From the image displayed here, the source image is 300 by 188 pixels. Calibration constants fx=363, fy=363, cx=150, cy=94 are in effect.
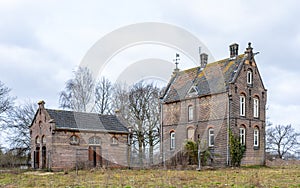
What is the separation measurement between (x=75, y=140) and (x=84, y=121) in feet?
7.56

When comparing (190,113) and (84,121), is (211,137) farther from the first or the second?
(84,121)

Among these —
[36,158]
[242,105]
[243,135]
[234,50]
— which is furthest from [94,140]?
[234,50]

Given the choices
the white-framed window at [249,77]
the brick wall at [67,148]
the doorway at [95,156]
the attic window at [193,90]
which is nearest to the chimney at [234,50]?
the white-framed window at [249,77]

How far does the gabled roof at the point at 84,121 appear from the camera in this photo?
33.3 m

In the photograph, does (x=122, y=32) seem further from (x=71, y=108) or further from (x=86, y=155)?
(x=71, y=108)

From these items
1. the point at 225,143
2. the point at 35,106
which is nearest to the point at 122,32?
the point at 225,143

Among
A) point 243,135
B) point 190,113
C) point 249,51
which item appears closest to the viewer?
point 243,135

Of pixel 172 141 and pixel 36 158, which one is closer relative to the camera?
pixel 36 158

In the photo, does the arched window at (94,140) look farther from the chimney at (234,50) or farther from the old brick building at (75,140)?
the chimney at (234,50)

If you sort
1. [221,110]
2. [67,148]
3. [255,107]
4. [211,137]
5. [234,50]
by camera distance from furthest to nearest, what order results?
[234,50]
[255,107]
[211,137]
[221,110]
[67,148]

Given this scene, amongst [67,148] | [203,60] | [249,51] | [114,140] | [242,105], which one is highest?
[249,51]

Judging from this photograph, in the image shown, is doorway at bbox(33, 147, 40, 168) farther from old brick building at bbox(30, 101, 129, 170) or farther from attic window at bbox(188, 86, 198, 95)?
attic window at bbox(188, 86, 198, 95)

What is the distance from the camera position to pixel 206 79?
36.0m

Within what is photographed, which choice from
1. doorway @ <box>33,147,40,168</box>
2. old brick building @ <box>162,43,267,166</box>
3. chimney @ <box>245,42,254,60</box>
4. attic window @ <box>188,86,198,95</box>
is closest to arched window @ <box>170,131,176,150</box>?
old brick building @ <box>162,43,267,166</box>
